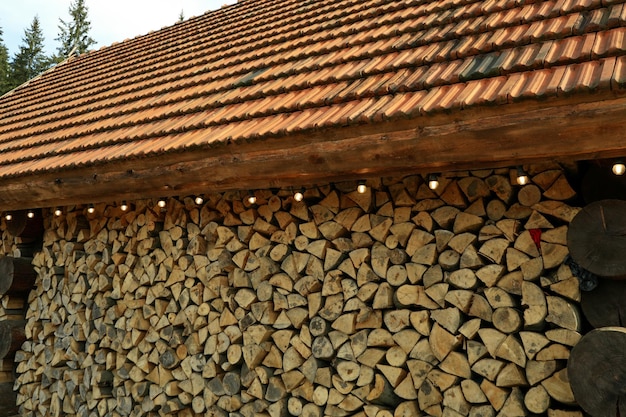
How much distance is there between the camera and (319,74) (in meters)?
3.49

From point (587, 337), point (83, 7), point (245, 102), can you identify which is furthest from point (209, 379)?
point (83, 7)

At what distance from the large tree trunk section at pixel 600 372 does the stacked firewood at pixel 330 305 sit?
0.12m

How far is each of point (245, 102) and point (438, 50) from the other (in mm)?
1224

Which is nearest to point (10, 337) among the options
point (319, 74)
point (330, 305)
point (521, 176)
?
point (330, 305)

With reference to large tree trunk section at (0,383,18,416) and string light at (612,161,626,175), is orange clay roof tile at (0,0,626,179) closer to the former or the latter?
string light at (612,161,626,175)

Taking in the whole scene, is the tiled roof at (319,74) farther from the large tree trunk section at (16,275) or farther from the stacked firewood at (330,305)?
the large tree trunk section at (16,275)

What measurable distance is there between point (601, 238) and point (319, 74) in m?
1.84

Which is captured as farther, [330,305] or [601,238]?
[330,305]

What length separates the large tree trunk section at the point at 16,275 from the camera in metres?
4.81

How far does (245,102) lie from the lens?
143 inches

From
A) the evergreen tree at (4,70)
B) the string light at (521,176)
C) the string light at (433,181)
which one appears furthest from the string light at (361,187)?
the evergreen tree at (4,70)

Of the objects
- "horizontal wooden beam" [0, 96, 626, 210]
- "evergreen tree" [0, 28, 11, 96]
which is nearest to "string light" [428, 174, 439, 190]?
"horizontal wooden beam" [0, 96, 626, 210]

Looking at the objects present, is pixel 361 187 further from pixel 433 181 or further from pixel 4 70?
pixel 4 70

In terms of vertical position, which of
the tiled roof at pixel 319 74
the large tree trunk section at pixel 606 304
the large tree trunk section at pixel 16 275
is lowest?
the large tree trunk section at pixel 16 275
